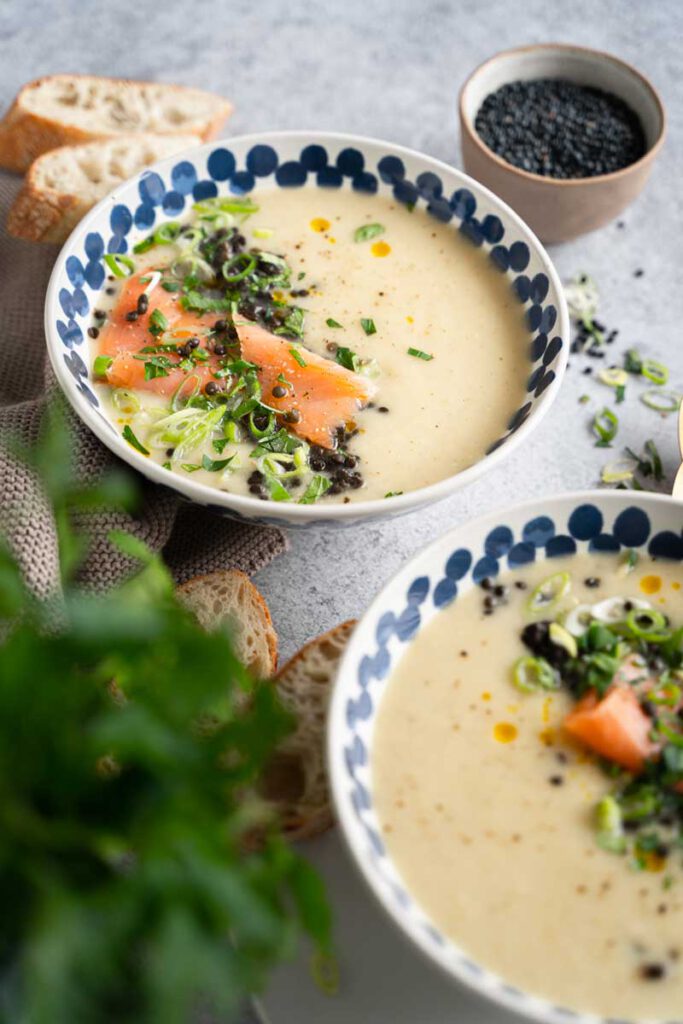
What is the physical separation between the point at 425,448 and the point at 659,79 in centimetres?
219

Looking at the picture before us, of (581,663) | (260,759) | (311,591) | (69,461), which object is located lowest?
(311,591)

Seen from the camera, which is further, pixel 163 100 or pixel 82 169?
pixel 163 100

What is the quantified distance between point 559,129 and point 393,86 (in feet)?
2.48

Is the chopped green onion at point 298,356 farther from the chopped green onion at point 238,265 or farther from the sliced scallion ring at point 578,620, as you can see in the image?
the sliced scallion ring at point 578,620

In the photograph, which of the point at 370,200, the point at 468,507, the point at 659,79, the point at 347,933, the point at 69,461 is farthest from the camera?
the point at 659,79

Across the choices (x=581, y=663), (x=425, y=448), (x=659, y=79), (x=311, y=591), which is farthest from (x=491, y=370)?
(x=659, y=79)

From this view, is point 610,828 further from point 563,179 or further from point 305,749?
point 563,179

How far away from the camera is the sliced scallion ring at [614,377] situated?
3.25 meters

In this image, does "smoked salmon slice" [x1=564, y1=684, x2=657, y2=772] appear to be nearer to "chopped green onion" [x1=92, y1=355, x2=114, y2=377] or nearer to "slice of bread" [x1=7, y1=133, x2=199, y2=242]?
"chopped green onion" [x1=92, y1=355, x2=114, y2=377]

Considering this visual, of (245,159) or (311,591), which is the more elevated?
→ (245,159)

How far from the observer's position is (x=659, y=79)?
4.11 meters

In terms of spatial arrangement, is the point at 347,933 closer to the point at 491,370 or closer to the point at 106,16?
the point at 491,370

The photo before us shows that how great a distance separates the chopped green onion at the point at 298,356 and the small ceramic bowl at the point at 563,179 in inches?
38.9

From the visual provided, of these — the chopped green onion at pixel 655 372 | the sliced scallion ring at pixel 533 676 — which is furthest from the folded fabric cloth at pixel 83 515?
the chopped green onion at pixel 655 372
